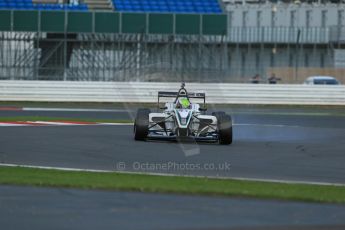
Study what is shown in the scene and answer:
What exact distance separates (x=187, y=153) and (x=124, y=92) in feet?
63.2

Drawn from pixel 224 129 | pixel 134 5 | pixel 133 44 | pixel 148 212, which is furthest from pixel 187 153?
pixel 134 5

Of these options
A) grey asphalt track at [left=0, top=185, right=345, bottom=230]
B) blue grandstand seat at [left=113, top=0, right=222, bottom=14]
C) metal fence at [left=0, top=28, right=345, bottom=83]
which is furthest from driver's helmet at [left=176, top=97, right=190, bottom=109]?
blue grandstand seat at [left=113, top=0, right=222, bottom=14]

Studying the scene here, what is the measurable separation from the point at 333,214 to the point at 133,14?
33.6 meters

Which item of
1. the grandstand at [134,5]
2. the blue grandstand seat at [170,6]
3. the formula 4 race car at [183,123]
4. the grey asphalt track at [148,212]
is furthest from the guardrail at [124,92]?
the grey asphalt track at [148,212]

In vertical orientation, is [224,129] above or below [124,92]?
below

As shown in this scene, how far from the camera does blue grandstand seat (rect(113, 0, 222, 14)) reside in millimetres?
45469

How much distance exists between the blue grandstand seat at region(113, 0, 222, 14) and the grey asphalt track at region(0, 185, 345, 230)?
3603 centimetres

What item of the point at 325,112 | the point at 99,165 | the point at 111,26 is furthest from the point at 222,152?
the point at 111,26

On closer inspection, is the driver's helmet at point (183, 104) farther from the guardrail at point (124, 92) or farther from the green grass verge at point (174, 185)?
the guardrail at point (124, 92)

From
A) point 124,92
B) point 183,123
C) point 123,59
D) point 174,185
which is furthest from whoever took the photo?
point 123,59

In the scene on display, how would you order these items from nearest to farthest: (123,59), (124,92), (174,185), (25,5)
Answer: (174,185) → (124,92) → (123,59) → (25,5)

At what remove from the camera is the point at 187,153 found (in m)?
14.8

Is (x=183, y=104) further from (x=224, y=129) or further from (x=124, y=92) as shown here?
(x=124, y=92)

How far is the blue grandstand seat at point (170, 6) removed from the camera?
45469 mm
